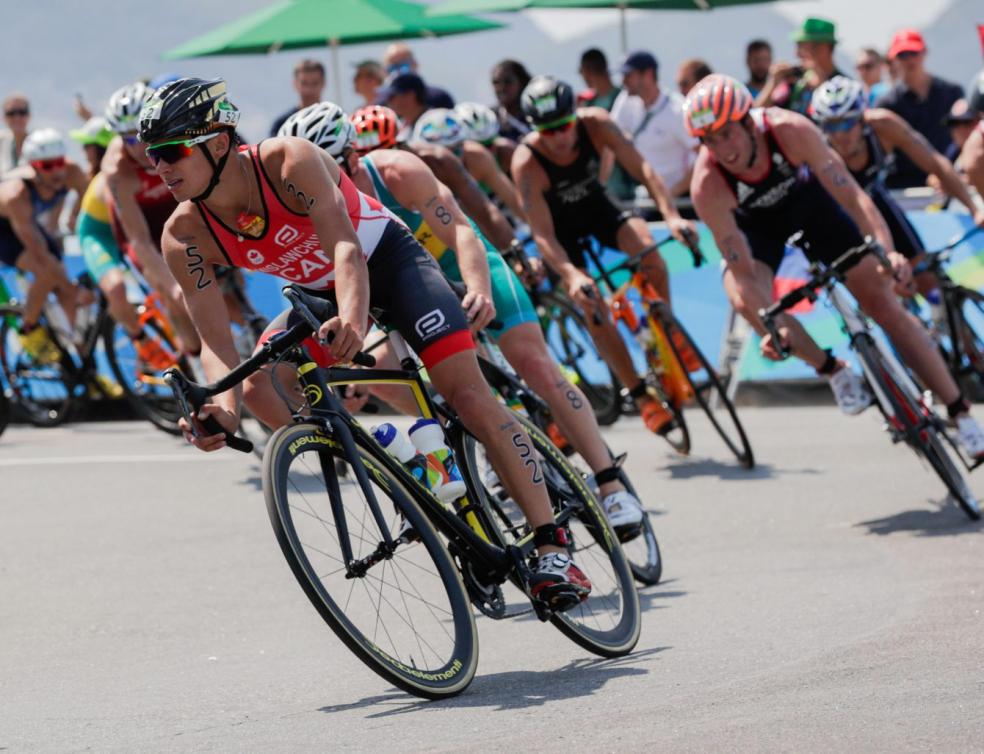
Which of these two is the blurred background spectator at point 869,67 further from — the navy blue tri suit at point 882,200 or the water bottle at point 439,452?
the water bottle at point 439,452

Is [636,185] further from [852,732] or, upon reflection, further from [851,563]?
[852,732]

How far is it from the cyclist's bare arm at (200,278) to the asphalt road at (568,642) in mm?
1149

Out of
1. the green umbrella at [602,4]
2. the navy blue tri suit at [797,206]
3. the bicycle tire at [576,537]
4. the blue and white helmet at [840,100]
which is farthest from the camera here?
the green umbrella at [602,4]

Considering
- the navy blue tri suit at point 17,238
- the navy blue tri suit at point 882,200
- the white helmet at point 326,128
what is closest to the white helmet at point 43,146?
the navy blue tri suit at point 17,238

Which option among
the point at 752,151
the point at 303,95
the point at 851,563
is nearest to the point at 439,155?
the point at 752,151

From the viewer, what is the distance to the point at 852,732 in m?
4.84

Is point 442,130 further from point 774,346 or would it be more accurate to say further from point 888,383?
point 888,383

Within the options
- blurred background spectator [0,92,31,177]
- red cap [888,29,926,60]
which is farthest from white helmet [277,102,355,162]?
blurred background spectator [0,92,31,177]

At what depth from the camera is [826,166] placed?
8.86m

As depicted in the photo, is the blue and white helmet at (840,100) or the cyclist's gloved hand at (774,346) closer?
the cyclist's gloved hand at (774,346)

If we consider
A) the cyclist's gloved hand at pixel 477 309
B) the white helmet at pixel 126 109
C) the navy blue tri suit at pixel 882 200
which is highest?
the white helmet at pixel 126 109

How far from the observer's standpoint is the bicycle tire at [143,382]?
12.6 metres

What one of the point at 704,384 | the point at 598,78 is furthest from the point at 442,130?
the point at 598,78

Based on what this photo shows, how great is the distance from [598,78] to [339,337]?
9407 millimetres
